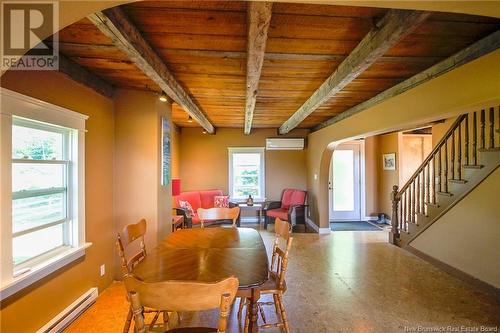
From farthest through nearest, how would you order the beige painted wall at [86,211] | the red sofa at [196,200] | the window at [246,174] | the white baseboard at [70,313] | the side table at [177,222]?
the window at [246,174] → the red sofa at [196,200] → the side table at [177,222] → the white baseboard at [70,313] → the beige painted wall at [86,211]

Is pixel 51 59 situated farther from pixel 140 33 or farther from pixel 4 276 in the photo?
pixel 4 276

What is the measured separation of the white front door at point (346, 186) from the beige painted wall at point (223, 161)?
887 mm

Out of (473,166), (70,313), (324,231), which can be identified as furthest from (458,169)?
(70,313)

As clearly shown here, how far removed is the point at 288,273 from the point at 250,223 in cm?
310

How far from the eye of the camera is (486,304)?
269cm

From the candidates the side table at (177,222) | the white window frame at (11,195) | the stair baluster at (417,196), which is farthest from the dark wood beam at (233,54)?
the side table at (177,222)

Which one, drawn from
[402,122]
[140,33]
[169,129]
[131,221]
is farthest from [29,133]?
[402,122]

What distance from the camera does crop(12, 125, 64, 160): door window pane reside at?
6.30ft

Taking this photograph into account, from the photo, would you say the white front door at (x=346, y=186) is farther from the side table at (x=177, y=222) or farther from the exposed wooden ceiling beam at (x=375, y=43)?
the exposed wooden ceiling beam at (x=375, y=43)

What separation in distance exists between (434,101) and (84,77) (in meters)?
3.34

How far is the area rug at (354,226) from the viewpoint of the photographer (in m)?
5.95

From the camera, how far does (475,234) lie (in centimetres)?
318

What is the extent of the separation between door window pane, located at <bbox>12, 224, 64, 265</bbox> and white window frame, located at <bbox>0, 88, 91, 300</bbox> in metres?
0.04

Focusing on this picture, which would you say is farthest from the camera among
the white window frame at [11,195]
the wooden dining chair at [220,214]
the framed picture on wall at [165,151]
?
the framed picture on wall at [165,151]
